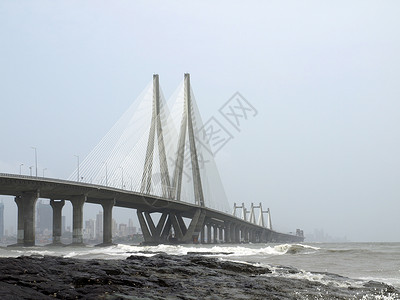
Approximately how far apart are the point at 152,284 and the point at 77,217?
190 feet

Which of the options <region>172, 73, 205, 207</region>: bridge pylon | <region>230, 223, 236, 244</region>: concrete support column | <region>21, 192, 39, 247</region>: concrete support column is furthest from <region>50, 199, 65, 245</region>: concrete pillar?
<region>230, 223, 236, 244</region>: concrete support column

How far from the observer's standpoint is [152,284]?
11.2 m

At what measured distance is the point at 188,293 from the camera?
410 inches

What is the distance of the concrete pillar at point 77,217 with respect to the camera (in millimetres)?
65688

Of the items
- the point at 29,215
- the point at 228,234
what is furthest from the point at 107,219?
the point at 228,234

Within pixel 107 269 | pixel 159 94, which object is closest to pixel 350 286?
pixel 107 269

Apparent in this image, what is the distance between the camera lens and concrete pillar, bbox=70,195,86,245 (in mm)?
65688

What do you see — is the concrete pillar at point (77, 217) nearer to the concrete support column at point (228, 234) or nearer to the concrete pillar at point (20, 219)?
the concrete pillar at point (20, 219)

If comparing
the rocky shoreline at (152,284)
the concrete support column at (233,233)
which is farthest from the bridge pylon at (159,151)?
the concrete support column at (233,233)

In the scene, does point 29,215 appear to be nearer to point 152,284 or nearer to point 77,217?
point 77,217

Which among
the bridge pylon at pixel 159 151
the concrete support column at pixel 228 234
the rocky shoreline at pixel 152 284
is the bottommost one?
the concrete support column at pixel 228 234

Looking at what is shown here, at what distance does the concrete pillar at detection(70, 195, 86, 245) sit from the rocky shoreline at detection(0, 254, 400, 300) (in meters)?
52.2

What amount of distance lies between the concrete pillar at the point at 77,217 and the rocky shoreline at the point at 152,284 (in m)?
52.2

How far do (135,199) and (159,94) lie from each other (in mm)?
14699
